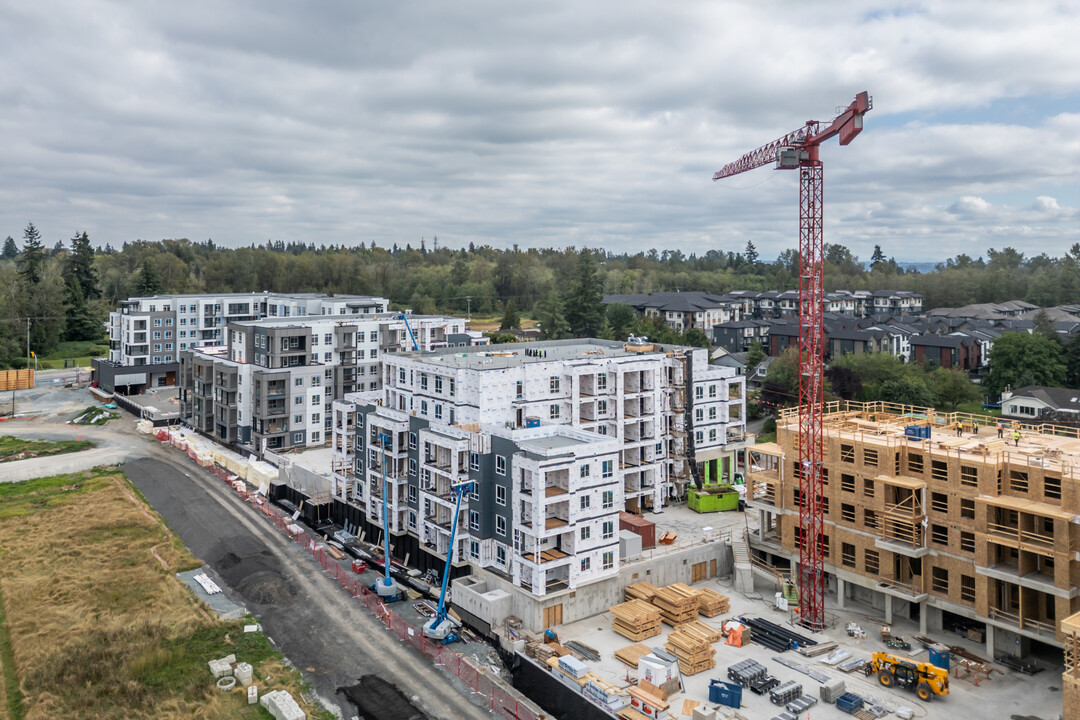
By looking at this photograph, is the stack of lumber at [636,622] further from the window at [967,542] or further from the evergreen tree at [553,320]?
the evergreen tree at [553,320]

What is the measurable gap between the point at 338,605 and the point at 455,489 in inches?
377

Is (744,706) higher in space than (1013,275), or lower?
lower

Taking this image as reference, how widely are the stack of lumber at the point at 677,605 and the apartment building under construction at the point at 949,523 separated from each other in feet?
24.9

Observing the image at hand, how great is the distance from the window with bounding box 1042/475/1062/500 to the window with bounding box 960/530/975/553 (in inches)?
161

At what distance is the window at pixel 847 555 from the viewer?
44844 mm

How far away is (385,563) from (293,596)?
6.70 m

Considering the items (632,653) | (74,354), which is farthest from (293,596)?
(74,354)

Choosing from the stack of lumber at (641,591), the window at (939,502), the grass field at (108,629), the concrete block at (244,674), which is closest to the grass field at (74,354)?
the grass field at (108,629)

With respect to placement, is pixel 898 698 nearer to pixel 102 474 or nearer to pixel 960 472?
pixel 960 472

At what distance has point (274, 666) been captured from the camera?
37.2 meters

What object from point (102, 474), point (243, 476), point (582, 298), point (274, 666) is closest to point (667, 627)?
point (274, 666)

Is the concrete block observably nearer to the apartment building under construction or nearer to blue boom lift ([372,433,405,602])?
blue boom lift ([372,433,405,602])

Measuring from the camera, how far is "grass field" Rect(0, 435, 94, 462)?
76.1 meters

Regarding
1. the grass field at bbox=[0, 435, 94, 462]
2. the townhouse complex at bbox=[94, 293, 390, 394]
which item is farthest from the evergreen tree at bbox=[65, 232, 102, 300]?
the grass field at bbox=[0, 435, 94, 462]
